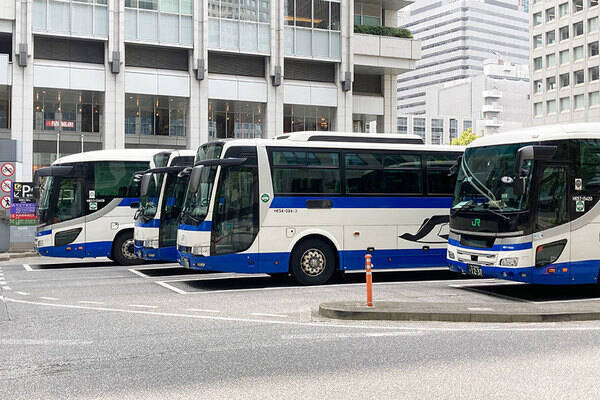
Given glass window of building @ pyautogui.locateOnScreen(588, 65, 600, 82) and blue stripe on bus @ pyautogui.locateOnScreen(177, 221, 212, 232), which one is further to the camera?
glass window of building @ pyautogui.locateOnScreen(588, 65, 600, 82)

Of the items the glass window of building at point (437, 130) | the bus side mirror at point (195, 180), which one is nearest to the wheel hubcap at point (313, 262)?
the bus side mirror at point (195, 180)

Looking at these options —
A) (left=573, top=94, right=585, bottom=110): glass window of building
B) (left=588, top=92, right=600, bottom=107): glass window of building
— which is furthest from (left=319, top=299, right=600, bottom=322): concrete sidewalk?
(left=573, top=94, right=585, bottom=110): glass window of building

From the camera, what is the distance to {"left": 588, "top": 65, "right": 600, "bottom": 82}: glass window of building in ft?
270

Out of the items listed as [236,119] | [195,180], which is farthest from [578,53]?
[195,180]

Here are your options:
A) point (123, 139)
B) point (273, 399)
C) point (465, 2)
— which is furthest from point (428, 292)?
point (465, 2)

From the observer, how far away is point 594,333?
942cm

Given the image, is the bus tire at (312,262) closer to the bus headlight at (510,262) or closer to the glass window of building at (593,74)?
the bus headlight at (510,262)

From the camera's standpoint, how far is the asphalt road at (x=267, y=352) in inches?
258

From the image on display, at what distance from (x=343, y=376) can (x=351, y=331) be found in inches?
102

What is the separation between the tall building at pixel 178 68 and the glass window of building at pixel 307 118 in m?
0.07

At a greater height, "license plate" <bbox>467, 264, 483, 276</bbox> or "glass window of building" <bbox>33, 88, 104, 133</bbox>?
"glass window of building" <bbox>33, 88, 104, 133</bbox>

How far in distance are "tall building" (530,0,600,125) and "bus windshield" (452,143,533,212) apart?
75238mm

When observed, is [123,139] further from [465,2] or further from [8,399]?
[465,2]

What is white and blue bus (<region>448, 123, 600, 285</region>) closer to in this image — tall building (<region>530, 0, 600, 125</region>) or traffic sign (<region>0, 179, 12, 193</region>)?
traffic sign (<region>0, 179, 12, 193</region>)
